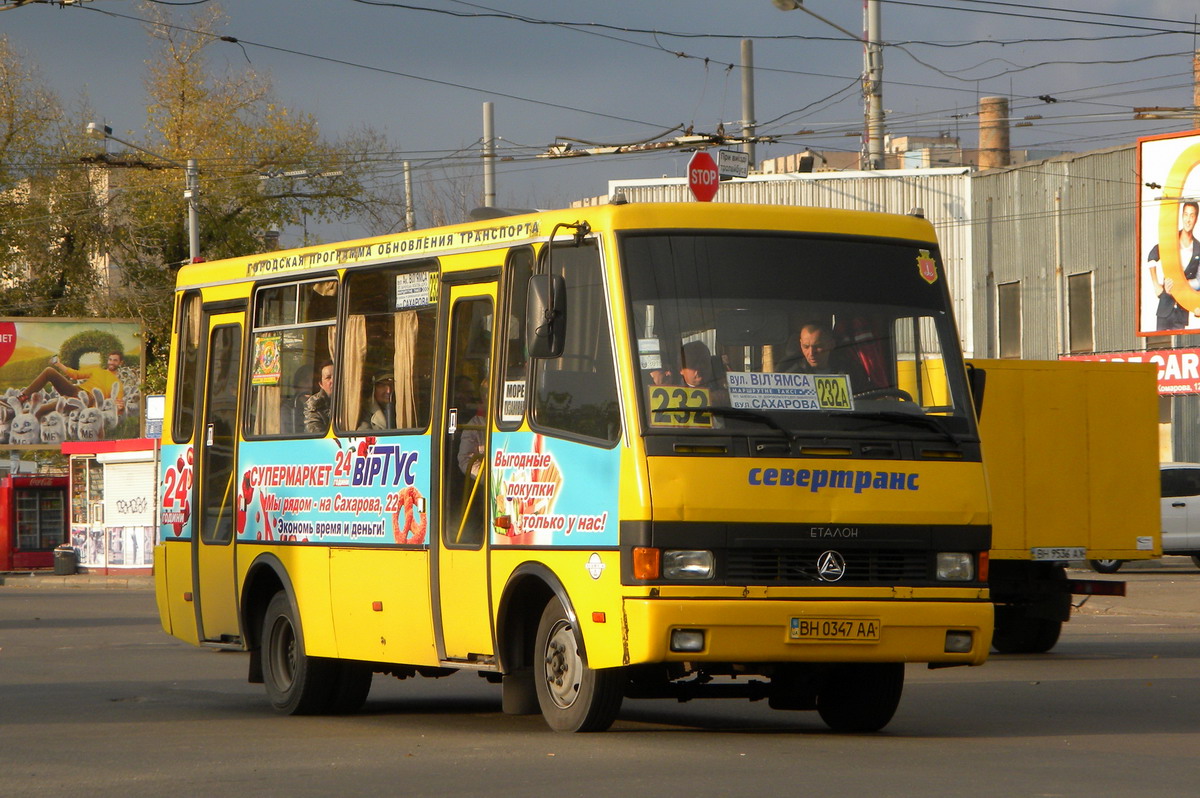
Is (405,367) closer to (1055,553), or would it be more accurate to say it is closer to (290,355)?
(290,355)

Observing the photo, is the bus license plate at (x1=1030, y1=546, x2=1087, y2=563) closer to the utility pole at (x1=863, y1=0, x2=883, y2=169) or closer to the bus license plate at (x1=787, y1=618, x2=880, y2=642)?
the bus license plate at (x1=787, y1=618, x2=880, y2=642)

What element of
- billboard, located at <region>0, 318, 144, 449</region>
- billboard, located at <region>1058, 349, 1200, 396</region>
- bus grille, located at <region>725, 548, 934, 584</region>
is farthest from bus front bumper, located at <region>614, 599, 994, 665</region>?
billboard, located at <region>0, 318, 144, 449</region>

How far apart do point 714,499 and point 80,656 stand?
10.4 metres

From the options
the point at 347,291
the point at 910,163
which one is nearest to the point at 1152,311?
the point at 347,291

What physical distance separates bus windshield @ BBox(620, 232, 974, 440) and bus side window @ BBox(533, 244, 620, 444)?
211 mm

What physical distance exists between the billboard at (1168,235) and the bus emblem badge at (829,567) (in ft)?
96.6

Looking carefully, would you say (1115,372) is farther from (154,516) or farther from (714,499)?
(154,516)

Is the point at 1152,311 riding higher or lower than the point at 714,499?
higher

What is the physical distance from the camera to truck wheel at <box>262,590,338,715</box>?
40.4 feet

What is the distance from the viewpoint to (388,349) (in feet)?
38.4

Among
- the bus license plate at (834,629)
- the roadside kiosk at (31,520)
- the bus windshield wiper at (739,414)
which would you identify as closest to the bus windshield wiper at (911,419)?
the bus windshield wiper at (739,414)

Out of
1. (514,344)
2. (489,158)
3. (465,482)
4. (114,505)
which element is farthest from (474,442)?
(114,505)

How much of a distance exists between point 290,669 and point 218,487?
58.8 inches

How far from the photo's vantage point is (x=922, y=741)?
33.3 ft
